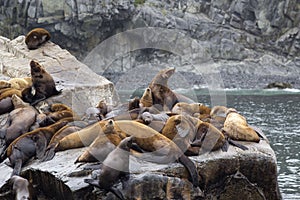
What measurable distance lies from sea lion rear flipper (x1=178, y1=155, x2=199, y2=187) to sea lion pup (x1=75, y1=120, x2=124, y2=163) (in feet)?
2.77

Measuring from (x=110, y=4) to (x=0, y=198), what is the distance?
232 ft

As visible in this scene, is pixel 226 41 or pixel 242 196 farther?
pixel 226 41

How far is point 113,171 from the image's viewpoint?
6.39 m

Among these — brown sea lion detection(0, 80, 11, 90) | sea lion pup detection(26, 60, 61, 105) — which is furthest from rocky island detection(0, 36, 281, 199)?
brown sea lion detection(0, 80, 11, 90)

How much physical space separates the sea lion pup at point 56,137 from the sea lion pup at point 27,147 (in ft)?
0.29

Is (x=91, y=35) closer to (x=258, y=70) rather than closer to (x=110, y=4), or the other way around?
(x=110, y=4)

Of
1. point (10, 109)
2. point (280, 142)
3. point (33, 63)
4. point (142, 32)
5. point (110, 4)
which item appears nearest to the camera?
point (10, 109)

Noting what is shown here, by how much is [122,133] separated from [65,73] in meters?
5.87

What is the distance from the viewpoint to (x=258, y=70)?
82.5 meters

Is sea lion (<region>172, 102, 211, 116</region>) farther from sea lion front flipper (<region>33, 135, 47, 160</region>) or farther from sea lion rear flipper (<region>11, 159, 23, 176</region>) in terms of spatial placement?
sea lion rear flipper (<region>11, 159, 23, 176</region>)

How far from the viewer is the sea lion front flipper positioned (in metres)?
7.64

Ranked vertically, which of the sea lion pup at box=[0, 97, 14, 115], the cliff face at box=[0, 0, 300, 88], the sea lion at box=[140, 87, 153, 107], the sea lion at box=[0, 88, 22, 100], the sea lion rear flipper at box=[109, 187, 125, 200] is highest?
the sea lion at box=[140, 87, 153, 107]

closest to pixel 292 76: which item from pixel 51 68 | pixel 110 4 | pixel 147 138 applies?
pixel 110 4

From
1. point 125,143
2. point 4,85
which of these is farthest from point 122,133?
point 4,85
